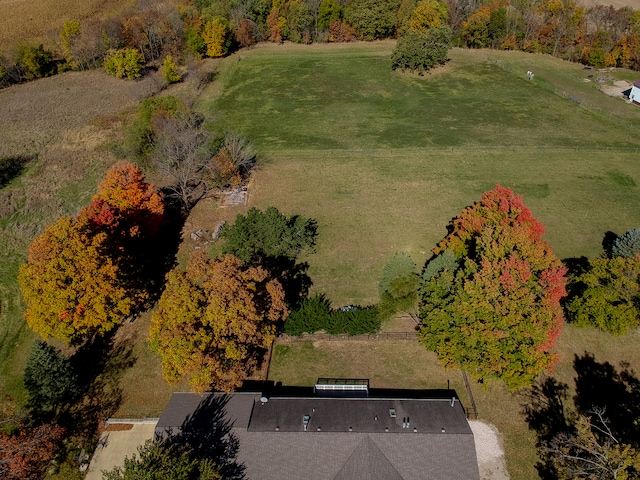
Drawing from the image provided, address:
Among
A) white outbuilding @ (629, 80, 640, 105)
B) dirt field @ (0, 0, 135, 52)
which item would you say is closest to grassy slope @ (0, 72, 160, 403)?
dirt field @ (0, 0, 135, 52)

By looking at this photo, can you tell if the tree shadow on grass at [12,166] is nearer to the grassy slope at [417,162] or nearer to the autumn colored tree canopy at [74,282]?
the grassy slope at [417,162]

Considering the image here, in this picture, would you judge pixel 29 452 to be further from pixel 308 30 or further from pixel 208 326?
pixel 308 30

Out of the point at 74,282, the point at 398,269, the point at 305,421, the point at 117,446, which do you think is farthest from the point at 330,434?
the point at 74,282

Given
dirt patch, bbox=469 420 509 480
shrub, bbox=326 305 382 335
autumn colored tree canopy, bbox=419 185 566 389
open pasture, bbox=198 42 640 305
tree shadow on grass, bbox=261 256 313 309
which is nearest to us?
dirt patch, bbox=469 420 509 480

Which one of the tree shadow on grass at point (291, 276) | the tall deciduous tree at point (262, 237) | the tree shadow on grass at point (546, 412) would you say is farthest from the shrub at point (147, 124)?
the tree shadow on grass at point (546, 412)

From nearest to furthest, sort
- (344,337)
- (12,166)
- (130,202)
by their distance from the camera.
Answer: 1. (344,337)
2. (130,202)
3. (12,166)

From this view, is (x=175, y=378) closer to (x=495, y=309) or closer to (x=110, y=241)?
(x=110, y=241)

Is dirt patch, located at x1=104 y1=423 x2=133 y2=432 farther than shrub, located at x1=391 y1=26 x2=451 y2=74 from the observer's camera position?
No

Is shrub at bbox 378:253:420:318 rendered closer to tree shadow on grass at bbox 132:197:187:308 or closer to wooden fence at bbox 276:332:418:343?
wooden fence at bbox 276:332:418:343
